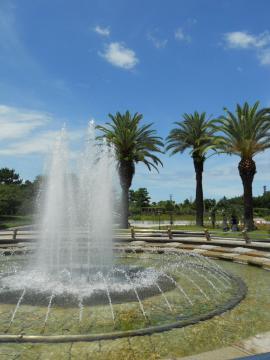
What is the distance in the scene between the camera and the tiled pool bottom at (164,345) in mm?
6211

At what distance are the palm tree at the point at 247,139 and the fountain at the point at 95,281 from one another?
54.3 ft

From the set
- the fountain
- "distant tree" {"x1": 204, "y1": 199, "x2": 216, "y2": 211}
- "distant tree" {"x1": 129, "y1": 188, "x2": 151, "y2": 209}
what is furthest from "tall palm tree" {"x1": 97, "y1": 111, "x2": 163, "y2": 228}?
"distant tree" {"x1": 129, "y1": 188, "x2": 151, "y2": 209}

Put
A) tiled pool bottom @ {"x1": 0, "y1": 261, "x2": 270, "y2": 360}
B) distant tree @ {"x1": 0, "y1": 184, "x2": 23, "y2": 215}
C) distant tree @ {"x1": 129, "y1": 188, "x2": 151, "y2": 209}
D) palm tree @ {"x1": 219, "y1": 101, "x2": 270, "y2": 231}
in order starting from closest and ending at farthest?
tiled pool bottom @ {"x1": 0, "y1": 261, "x2": 270, "y2": 360} → palm tree @ {"x1": 219, "y1": 101, "x2": 270, "y2": 231} → distant tree @ {"x1": 0, "y1": 184, "x2": 23, "y2": 215} → distant tree @ {"x1": 129, "y1": 188, "x2": 151, "y2": 209}

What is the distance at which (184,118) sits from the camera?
143 feet

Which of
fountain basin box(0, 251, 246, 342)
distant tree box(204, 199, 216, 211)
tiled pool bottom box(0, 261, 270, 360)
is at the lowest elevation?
tiled pool bottom box(0, 261, 270, 360)

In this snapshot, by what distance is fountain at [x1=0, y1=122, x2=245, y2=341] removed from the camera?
7.93m

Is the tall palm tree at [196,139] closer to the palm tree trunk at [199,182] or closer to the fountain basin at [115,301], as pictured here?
the palm tree trunk at [199,182]

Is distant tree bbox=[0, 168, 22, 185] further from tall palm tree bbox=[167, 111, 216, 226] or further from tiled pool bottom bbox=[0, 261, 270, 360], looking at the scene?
tiled pool bottom bbox=[0, 261, 270, 360]

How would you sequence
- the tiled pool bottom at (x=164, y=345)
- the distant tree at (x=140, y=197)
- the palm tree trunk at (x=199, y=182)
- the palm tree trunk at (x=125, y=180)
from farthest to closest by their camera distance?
the distant tree at (x=140, y=197) < the palm tree trunk at (x=199, y=182) < the palm tree trunk at (x=125, y=180) < the tiled pool bottom at (x=164, y=345)

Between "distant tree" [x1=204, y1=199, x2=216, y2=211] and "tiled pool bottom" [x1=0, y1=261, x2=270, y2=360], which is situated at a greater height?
"distant tree" [x1=204, y1=199, x2=216, y2=211]

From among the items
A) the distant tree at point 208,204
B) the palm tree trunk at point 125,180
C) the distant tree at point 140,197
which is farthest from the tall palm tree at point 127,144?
the distant tree at point 140,197

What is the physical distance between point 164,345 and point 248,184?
2959cm

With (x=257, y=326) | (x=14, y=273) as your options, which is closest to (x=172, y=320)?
(x=257, y=326)

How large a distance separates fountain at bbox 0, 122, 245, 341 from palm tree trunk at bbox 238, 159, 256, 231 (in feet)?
52.0
